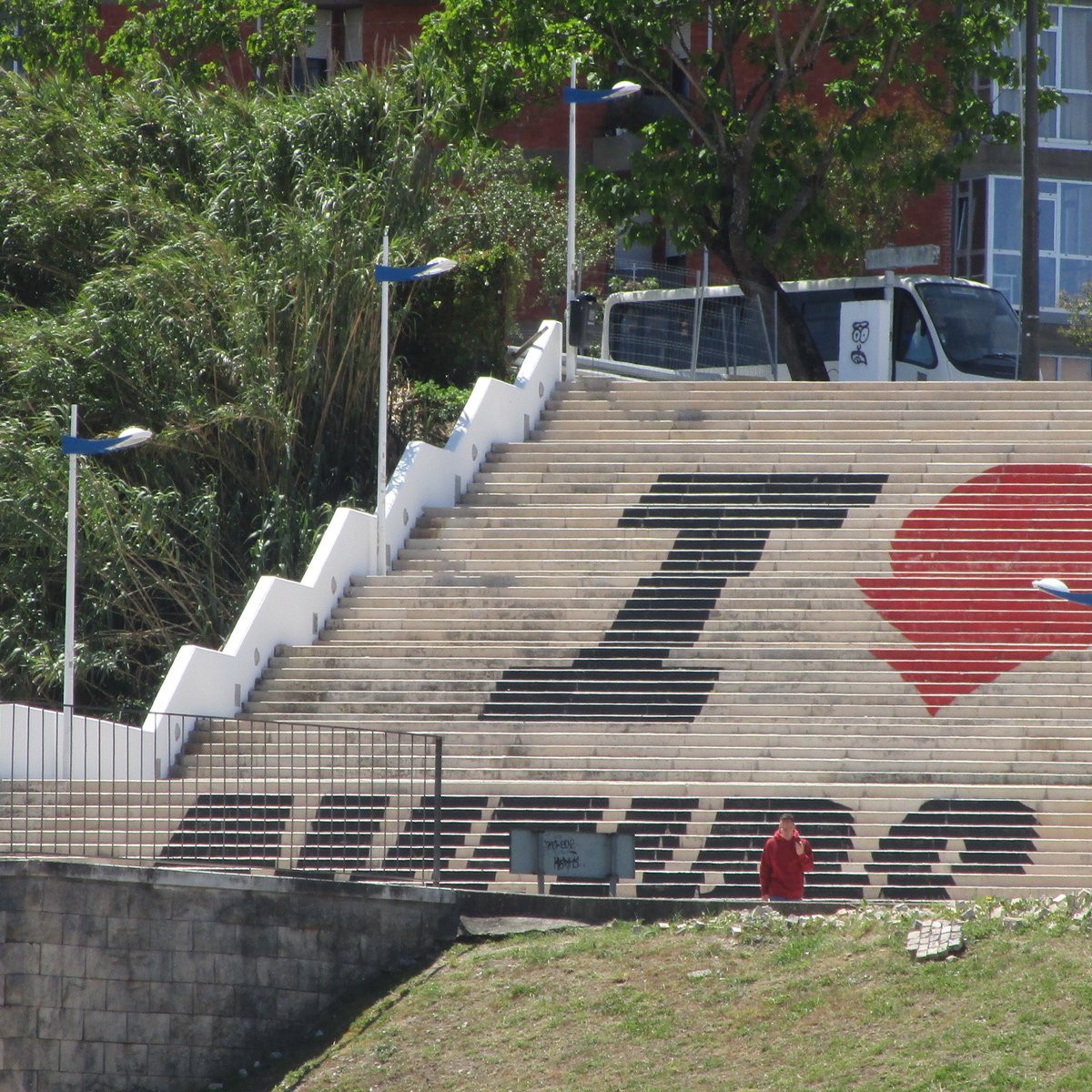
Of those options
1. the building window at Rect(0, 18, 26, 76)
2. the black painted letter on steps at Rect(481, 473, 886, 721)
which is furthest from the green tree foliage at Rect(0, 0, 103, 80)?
the black painted letter on steps at Rect(481, 473, 886, 721)

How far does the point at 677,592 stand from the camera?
19016mm

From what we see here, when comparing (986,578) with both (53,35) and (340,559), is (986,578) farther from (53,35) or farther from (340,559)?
(53,35)

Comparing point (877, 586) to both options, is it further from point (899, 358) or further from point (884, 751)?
point (899, 358)

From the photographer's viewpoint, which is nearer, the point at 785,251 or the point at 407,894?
the point at 407,894

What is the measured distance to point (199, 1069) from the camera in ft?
43.3

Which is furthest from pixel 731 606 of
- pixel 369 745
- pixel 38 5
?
pixel 38 5

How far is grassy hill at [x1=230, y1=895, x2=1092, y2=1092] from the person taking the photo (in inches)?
431

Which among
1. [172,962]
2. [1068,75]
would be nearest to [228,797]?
[172,962]

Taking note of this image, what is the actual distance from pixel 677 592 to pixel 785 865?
Result: 5.91m

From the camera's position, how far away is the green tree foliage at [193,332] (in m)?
20.6

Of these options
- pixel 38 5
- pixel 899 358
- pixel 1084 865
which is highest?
pixel 38 5

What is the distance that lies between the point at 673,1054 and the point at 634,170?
56.9ft

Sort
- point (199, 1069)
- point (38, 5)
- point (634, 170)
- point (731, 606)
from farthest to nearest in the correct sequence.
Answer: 1. point (38, 5)
2. point (634, 170)
3. point (731, 606)
4. point (199, 1069)

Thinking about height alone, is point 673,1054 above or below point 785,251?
below
